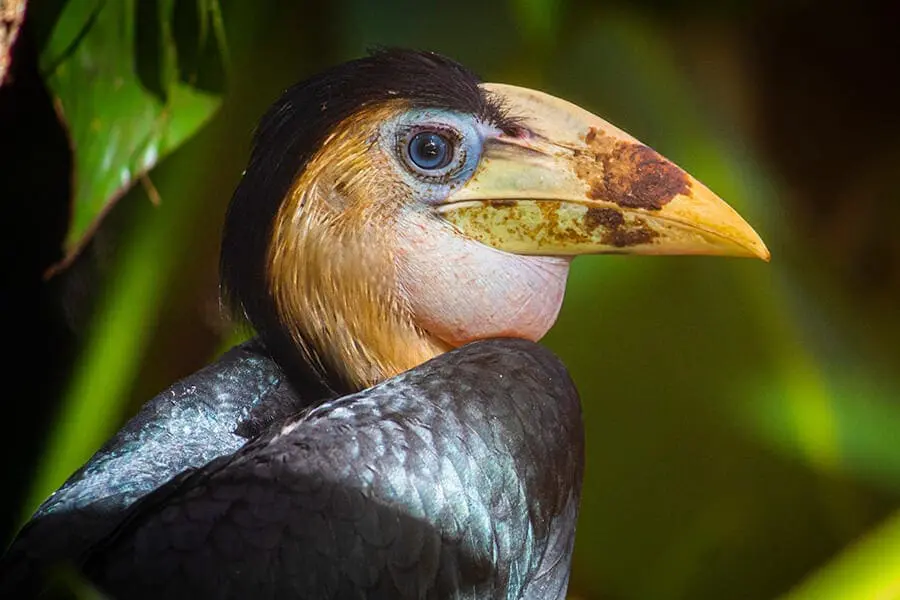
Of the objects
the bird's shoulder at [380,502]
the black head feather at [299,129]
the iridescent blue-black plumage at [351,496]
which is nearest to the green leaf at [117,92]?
the black head feather at [299,129]

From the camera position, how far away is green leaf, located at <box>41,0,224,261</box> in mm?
1188

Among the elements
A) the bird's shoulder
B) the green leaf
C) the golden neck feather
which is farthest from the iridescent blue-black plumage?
the green leaf

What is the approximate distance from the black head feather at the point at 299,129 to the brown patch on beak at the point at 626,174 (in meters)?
0.09

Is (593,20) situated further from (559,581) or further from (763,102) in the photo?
(559,581)

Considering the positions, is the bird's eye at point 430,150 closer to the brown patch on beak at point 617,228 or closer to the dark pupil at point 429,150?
the dark pupil at point 429,150

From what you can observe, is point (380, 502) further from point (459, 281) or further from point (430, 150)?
point (430, 150)

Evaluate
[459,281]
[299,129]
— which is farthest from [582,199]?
[299,129]

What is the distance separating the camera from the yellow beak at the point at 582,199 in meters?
1.00

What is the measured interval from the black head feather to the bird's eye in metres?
0.03

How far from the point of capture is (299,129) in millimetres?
1030

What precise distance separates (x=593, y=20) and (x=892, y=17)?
344 mm

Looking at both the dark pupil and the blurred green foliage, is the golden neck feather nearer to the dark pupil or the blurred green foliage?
the dark pupil

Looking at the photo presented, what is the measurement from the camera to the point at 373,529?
77 centimetres

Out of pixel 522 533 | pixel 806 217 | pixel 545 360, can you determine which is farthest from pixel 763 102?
pixel 522 533
